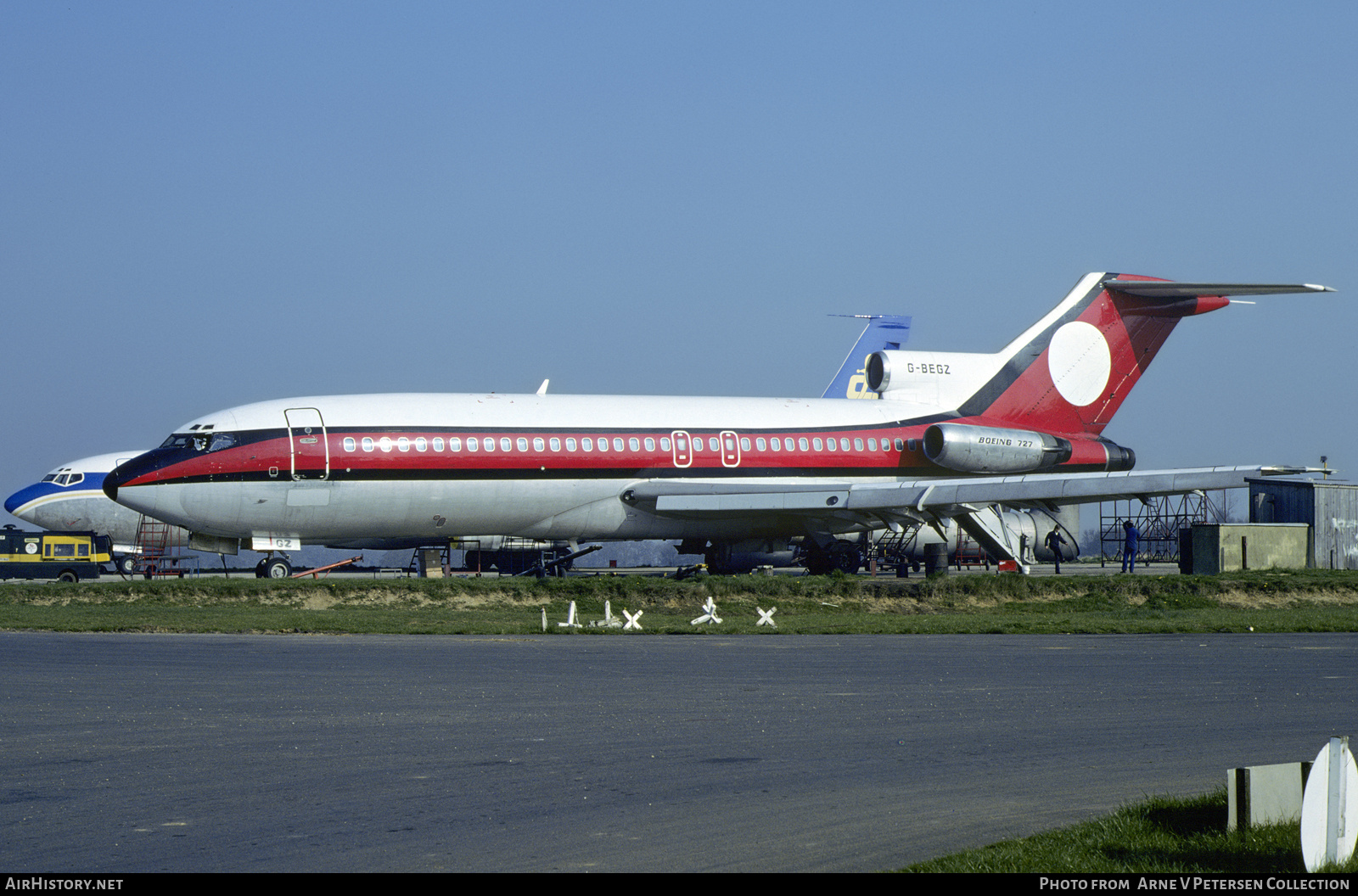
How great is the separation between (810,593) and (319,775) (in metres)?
20.4

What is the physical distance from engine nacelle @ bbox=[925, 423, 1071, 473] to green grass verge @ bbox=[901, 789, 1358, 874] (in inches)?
1219

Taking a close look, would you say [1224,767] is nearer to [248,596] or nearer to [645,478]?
[248,596]

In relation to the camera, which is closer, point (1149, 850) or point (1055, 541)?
point (1149, 850)

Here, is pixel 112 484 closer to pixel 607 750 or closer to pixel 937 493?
pixel 937 493

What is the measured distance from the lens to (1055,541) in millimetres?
38562

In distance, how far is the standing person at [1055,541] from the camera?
1496 inches

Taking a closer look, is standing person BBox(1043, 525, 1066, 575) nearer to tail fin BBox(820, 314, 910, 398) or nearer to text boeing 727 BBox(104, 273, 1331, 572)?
text boeing 727 BBox(104, 273, 1331, 572)

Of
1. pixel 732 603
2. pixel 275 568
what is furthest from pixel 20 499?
pixel 732 603

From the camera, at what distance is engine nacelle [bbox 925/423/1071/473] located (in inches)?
1522

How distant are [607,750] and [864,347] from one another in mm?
52302

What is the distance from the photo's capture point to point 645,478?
35781 millimetres

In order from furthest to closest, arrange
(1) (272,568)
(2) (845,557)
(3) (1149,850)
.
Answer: (2) (845,557)
(1) (272,568)
(3) (1149,850)

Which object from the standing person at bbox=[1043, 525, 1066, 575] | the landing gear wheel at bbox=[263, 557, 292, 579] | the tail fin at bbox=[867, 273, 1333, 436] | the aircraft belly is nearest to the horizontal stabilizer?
the tail fin at bbox=[867, 273, 1333, 436]
